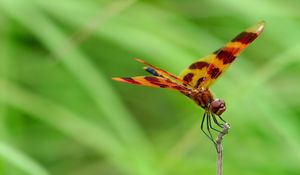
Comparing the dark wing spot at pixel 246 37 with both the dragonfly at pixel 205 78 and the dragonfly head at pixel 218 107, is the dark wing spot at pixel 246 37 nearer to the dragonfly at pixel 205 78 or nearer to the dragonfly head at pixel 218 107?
the dragonfly at pixel 205 78

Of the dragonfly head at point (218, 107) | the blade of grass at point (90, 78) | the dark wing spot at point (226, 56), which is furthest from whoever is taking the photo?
the blade of grass at point (90, 78)

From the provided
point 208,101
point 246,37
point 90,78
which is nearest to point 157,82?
point 208,101

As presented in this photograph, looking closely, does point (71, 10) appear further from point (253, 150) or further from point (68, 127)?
point (253, 150)

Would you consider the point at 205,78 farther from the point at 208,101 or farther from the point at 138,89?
the point at 138,89

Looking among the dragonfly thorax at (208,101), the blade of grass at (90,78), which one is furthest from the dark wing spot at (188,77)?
the blade of grass at (90,78)

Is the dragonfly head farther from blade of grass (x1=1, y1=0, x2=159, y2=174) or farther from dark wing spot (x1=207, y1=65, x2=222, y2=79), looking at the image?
blade of grass (x1=1, y1=0, x2=159, y2=174)

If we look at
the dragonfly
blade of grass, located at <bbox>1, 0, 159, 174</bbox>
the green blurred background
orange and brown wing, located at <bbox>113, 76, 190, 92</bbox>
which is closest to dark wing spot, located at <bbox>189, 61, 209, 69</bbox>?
the dragonfly

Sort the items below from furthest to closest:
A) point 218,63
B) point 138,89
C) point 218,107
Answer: point 138,89, point 218,63, point 218,107

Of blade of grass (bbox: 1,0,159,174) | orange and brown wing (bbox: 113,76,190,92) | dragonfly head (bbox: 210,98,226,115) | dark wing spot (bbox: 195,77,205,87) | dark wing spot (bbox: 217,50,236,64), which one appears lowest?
dragonfly head (bbox: 210,98,226,115)
